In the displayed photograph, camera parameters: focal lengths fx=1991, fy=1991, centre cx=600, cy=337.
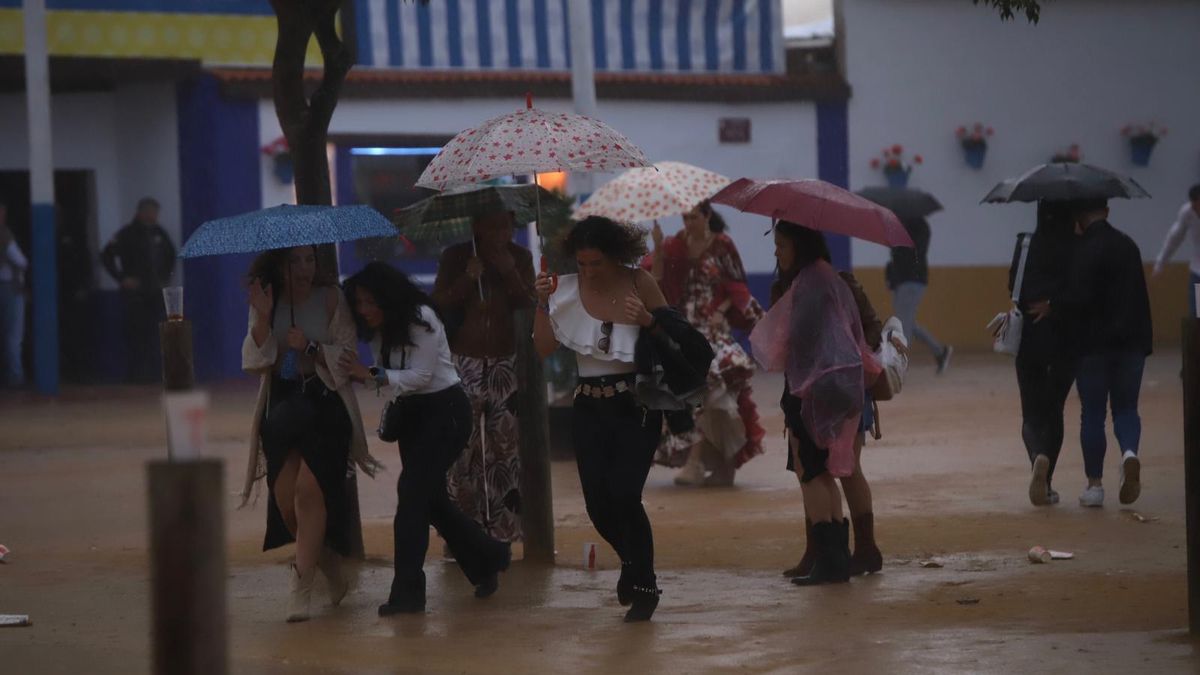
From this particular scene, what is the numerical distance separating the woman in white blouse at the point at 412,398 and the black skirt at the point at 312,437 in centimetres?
19

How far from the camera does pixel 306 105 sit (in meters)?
9.95

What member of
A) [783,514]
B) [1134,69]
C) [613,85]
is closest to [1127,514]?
[783,514]

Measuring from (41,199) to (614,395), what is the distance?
1313 cm

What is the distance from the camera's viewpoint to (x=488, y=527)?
9.50m

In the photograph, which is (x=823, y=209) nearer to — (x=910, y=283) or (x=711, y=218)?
(x=711, y=218)

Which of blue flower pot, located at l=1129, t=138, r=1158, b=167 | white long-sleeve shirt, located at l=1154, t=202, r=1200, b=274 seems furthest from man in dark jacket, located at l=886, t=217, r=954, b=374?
blue flower pot, located at l=1129, t=138, r=1158, b=167

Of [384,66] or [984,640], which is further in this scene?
[384,66]

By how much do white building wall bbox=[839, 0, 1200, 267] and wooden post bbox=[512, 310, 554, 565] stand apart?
49.5ft

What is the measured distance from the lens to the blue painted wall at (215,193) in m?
21.6

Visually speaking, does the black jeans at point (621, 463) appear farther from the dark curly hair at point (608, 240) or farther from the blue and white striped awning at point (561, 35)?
the blue and white striped awning at point (561, 35)

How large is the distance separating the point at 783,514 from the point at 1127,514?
1.87 m

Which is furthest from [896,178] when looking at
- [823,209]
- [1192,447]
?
[1192,447]

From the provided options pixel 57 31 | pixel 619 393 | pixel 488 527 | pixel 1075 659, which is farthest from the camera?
pixel 57 31

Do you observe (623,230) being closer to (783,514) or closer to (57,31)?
(783,514)
